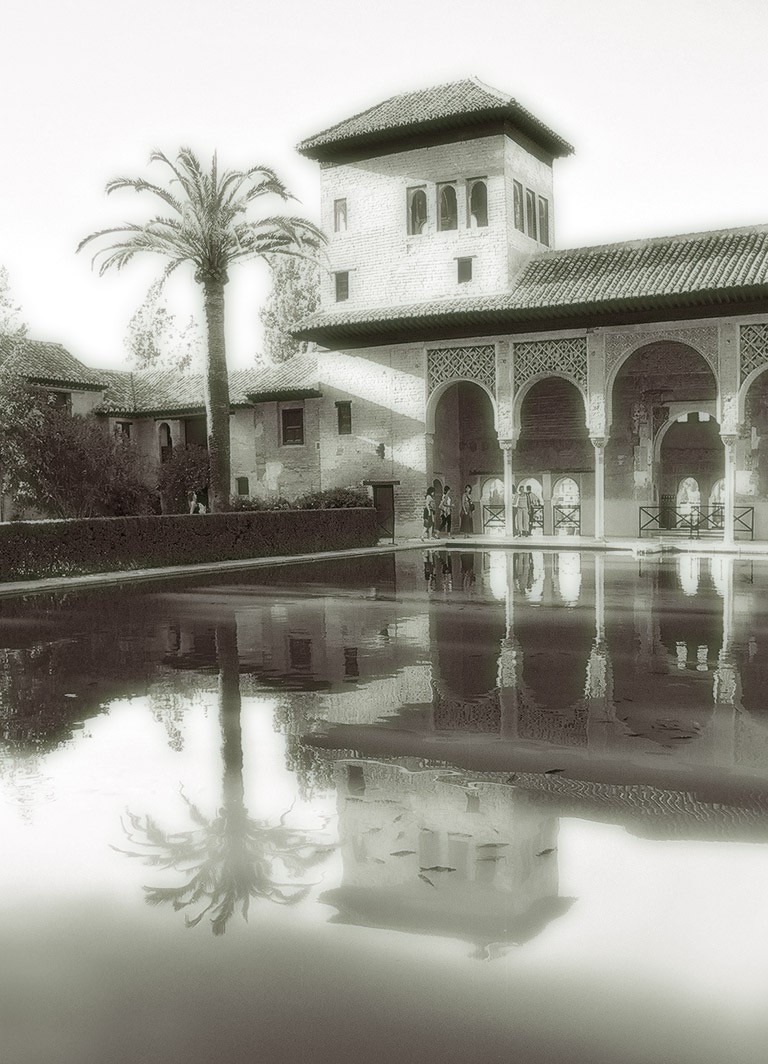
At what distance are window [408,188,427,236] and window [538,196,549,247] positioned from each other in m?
3.84

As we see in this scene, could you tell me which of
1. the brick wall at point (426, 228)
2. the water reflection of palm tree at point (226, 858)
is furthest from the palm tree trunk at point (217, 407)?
the water reflection of palm tree at point (226, 858)

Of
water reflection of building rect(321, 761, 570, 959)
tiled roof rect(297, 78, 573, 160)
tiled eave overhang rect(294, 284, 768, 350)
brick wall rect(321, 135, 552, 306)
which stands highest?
tiled roof rect(297, 78, 573, 160)

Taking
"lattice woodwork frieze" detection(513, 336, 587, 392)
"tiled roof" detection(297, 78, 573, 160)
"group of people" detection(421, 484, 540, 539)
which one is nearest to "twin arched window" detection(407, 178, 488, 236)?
"tiled roof" detection(297, 78, 573, 160)

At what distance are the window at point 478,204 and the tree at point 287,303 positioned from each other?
20.1 meters

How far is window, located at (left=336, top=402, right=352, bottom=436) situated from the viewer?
115 feet

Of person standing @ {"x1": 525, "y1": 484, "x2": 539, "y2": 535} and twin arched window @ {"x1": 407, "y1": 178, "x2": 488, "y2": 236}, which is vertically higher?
twin arched window @ {"x1": 407, "y1": 178, "x2": 488, "y2": 236}

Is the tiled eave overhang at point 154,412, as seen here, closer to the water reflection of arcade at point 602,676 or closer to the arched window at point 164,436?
the arched window at point 164,436

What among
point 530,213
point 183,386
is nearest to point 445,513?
point 530,213

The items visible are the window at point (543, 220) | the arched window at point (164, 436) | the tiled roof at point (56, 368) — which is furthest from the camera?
the arched window at point (164, 436)

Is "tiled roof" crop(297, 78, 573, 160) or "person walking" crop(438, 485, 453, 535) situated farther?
"person walking" crop(438, 485, 453, 535)

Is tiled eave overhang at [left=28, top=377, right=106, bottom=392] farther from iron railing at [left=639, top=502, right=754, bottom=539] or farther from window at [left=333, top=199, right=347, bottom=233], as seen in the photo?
iron railing at [left=639, top=502, right=754, bottom=539]

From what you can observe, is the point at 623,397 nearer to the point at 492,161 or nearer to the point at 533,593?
the point at 492,161

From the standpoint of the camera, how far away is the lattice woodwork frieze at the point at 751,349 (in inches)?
1126

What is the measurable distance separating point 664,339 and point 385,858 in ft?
91.1
